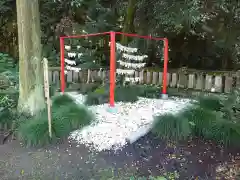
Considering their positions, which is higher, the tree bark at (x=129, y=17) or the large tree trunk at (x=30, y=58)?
the tree bark at (x=129, y=17)

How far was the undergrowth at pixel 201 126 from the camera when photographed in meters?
3.58

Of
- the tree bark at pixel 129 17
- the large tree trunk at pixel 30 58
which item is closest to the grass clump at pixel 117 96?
the large tree trunk at pixel 30 58

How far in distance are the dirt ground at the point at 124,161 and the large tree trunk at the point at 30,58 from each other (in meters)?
0.83

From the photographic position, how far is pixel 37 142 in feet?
11.4

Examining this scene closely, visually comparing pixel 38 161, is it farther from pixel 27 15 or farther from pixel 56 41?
pixel 56 41

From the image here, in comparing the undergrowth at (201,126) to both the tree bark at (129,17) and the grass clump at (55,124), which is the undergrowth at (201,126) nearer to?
the grass clump at (55,124)

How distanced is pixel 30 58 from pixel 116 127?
5.85 feet

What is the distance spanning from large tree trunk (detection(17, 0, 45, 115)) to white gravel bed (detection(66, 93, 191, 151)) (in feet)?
3.33

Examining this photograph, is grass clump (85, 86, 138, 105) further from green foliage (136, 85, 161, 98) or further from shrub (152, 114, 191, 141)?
shrub (152, 114, 191, 141)

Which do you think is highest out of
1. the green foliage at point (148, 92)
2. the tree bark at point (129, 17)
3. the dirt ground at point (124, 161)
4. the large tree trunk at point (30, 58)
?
the tree bark at point (129, 17)

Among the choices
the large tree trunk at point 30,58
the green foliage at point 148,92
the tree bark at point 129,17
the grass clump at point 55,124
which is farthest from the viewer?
the tree bark at point 129,17

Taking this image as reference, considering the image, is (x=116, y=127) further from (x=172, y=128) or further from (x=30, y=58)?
(x=30, y=58)

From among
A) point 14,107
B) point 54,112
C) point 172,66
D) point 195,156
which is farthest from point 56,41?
point 195,156

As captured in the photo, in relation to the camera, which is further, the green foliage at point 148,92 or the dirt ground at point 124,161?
the green foliage at point 148,92
